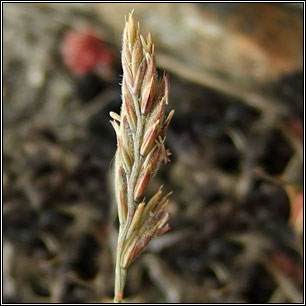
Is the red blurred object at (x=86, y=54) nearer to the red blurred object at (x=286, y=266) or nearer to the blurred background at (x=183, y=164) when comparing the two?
the blurred background at (x=183, y=164)

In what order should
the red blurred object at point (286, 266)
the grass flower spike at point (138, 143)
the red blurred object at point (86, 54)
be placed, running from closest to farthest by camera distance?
the grass flower spike at point (138, 143)
the red blurred object at point (286, 266)
the red blurred object at point (86, 54)

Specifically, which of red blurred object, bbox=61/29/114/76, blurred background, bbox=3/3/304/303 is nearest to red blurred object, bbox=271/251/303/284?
blurred background, bbox=3/3/304/303

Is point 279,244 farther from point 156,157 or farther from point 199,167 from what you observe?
point 156,157

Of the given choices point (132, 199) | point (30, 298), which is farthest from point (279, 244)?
point (132, 199)

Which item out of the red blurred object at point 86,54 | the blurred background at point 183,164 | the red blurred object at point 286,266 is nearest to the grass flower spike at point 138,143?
the blurred background at point 183,164

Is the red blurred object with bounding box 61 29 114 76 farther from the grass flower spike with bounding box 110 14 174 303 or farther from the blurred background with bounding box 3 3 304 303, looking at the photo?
the grass flower spike with bounding box 110 14 174 303

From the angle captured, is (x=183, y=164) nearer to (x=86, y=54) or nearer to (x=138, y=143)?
(x=86, y=54)

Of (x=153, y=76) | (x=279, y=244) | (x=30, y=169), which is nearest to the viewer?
(x=153, y=76)
